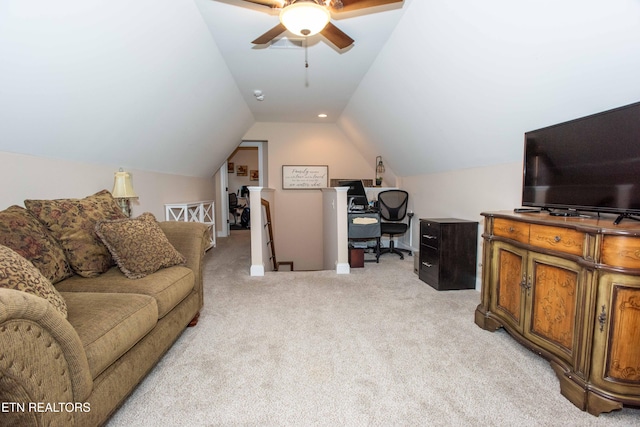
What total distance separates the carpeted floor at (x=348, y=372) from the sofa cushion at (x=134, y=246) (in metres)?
0.58

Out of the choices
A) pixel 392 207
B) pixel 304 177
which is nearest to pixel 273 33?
pixel 392 207

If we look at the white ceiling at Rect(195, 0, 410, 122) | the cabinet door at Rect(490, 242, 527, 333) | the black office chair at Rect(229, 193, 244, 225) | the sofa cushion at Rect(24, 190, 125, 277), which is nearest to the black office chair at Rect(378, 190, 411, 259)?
the white ceiling at Rect(195, 0, 410, 122)

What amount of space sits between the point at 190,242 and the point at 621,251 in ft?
8.23

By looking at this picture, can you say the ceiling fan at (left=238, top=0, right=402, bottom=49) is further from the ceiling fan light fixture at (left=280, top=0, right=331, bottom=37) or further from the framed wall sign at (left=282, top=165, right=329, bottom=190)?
the framed wall sign at (left=282, top=165, right=329, bottom=190)

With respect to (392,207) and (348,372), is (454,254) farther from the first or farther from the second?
(348,372)

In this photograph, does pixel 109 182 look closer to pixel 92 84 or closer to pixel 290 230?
pixel 92 84

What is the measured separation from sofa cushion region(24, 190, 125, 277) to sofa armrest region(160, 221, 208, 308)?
0.42m

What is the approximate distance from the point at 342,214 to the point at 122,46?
266cm

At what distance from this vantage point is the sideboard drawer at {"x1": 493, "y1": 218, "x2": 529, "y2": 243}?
1.85 m

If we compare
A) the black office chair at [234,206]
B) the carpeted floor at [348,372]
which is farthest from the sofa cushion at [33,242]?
the black office chair at [234,206]

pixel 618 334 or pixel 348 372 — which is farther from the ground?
pixel 618 334

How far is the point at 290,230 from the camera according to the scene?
6254 millimetres

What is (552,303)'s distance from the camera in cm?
166

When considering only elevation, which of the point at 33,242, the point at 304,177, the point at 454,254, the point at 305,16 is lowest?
the point at 454,254
